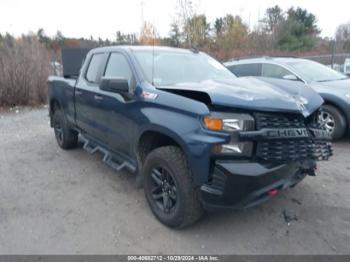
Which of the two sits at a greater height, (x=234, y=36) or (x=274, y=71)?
(x=234, y=36)

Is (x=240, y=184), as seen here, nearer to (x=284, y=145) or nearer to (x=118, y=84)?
(x=284, y=145)

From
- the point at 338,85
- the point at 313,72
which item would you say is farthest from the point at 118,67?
the point at 313,72

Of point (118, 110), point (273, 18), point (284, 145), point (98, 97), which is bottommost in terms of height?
point (284, 145)

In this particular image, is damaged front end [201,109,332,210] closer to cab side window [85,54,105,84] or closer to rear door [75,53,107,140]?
rear door [75,53,107,140]

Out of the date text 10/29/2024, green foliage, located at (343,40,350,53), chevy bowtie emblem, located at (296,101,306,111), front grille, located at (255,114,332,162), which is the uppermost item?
green foliage, located at (343,40,350,53)

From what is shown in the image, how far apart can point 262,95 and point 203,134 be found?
0.68 metres

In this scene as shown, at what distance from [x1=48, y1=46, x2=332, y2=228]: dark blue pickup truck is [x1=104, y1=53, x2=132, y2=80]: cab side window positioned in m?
0.02

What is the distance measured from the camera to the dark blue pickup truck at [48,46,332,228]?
244 cm

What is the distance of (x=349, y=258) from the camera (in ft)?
8.30

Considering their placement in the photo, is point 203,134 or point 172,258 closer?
point 203,134

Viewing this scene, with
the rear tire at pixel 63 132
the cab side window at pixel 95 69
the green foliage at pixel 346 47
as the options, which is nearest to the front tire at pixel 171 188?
the cab side window at pixel 95 69

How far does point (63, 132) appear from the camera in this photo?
5.50 m

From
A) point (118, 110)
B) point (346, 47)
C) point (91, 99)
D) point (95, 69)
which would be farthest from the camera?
point (346, 47)

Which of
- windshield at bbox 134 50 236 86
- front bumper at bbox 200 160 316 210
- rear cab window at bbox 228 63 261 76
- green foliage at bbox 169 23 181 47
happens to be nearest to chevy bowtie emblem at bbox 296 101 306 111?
front bumper at bbox 200 160 316 210
